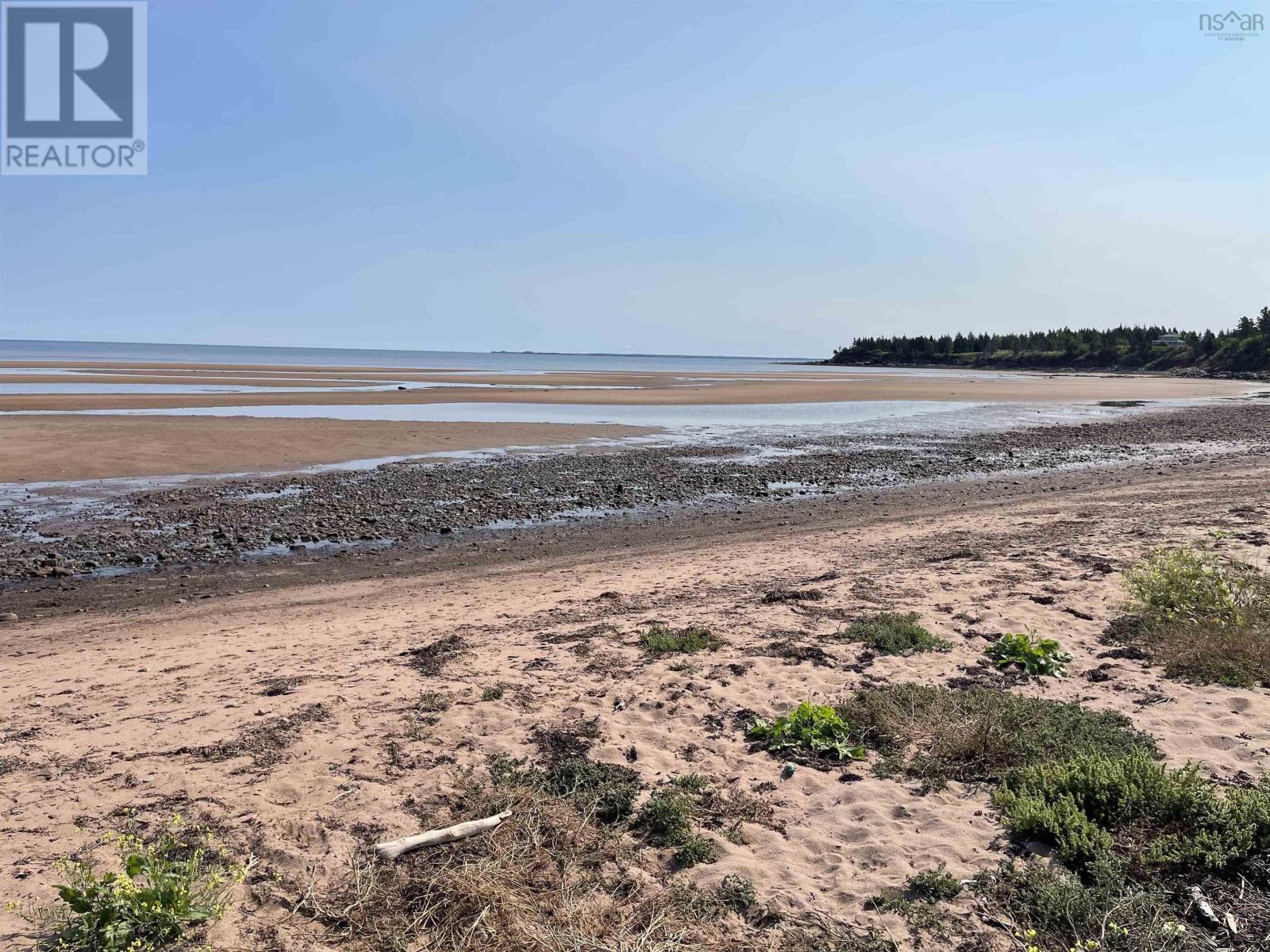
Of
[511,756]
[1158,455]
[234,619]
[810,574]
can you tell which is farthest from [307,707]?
Answer: [1158,455]

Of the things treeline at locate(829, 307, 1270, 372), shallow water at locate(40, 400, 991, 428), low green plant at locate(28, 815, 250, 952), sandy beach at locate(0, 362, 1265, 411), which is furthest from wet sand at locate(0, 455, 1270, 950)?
treeline at locate(829, 307, 1270, 372)

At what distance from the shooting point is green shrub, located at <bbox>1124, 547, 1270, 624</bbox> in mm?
6527

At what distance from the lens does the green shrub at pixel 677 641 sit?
6.66m

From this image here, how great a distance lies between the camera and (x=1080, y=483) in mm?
16625

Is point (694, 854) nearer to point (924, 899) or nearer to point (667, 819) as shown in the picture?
point (667, 819)

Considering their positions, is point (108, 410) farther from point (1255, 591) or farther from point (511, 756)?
point (1255, 591)

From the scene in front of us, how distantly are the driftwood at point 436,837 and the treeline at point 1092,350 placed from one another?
279 ft

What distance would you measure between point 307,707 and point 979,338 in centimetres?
12363

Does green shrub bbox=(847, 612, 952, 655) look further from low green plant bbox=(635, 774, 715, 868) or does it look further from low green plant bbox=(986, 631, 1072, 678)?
low green plant bbox=(635, 774, 715, 868)

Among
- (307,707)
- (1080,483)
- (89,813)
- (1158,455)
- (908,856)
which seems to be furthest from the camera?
(1158,455)

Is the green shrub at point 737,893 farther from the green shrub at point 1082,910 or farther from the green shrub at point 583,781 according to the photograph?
the green shrub at point 1082,910

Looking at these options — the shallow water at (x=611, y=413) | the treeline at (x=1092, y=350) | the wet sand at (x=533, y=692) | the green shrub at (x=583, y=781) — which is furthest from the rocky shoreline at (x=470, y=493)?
→ the treeline at (x=1092, y=350)

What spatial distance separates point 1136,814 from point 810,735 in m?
1.73

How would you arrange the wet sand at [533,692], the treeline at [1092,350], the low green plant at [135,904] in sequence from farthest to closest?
the treeline at [1092,350]
the wet sand at [533,692]
the low green plant at [135,904]
